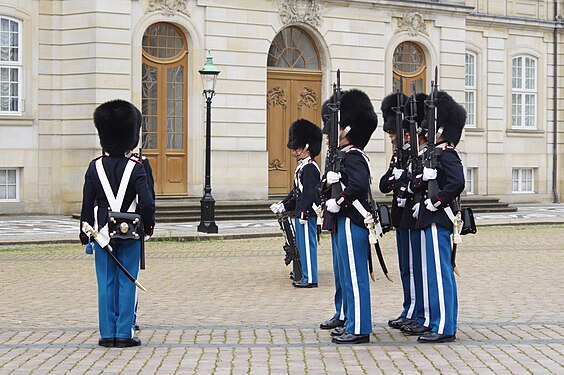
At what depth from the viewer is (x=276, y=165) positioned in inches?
1155

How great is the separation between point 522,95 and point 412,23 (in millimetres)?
6366

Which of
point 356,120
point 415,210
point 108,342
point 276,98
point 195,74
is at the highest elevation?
point 195,74

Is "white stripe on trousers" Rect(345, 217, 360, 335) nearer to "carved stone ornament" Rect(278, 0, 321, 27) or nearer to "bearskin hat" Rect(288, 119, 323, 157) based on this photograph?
"bearskin hat" Rect(288, 119, 323, 157)

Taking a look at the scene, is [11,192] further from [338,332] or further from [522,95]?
[338,332]

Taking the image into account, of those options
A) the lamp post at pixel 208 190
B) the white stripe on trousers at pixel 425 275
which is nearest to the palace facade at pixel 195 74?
the lamp post at pixel 208 190

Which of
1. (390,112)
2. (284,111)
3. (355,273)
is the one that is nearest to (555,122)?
(284,111)

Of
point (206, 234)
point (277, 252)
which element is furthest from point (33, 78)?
point (277, 252)

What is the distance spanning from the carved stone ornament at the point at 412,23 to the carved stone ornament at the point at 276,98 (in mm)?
3896

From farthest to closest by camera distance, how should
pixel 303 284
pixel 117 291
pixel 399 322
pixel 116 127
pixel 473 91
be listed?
pixel 473 91 < pixel 303 284 < pixel 399 322 < pixel 116 127 < pixel 117 291

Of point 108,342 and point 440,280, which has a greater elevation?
point 440,280

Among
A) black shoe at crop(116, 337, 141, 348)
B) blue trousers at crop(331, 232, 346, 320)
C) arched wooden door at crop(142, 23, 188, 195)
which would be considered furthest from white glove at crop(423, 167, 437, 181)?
arched wooden door at crop(142, 23, 188, 195)

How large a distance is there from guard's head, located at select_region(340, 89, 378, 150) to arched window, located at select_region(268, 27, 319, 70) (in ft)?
62.6

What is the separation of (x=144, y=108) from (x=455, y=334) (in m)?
18.2

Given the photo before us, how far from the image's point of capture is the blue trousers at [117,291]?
9.54 meters
